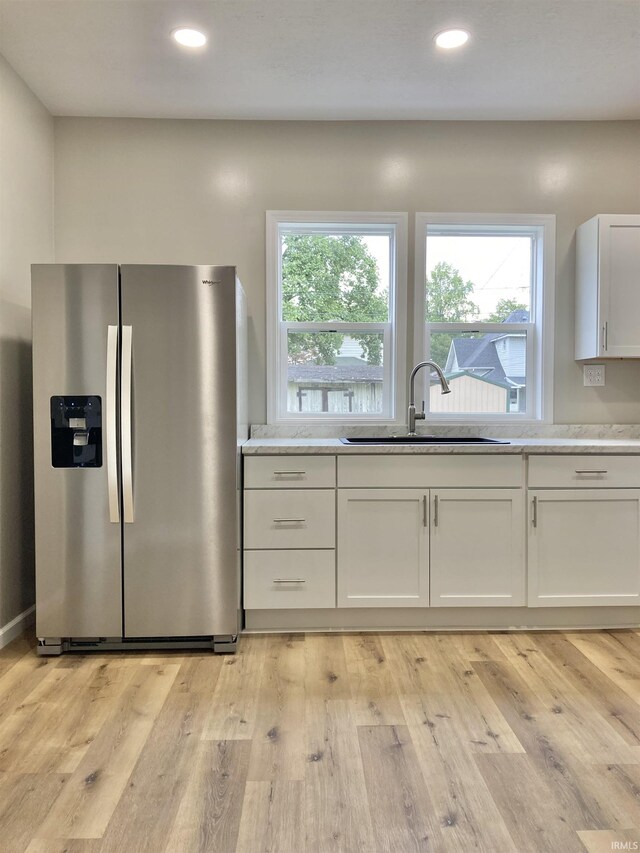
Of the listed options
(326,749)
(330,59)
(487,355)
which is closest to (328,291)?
(487,355)

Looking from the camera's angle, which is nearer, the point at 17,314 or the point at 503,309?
the point at 17,314

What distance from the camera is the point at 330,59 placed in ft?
8.37

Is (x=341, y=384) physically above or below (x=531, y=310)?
below

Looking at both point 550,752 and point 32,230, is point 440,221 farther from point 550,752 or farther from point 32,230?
point 550,752

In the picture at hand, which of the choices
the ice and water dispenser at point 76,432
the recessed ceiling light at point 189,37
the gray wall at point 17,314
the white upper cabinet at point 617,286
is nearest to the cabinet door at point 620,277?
the white upper cabinet at point 617,286

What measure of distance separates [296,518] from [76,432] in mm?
1080

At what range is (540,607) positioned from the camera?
2732 millimetres

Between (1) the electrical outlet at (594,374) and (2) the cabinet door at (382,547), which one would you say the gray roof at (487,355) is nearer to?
(1) the electrical outlet at (594,374)

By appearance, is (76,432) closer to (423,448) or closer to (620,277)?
(423,448)

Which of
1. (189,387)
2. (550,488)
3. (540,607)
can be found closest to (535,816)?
(540,607)

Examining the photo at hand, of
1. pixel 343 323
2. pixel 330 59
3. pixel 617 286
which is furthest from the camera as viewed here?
pixel 343 323

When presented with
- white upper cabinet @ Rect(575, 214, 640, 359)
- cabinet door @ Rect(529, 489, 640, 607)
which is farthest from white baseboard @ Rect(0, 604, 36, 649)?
white upper cabinet @ Rect(575, 214, 640, 359)

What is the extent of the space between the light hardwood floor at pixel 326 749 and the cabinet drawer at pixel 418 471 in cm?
76

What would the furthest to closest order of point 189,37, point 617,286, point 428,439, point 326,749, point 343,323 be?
point 343,323 < point 428,439 < point 617,286 < point 189,37 < point 326,749
